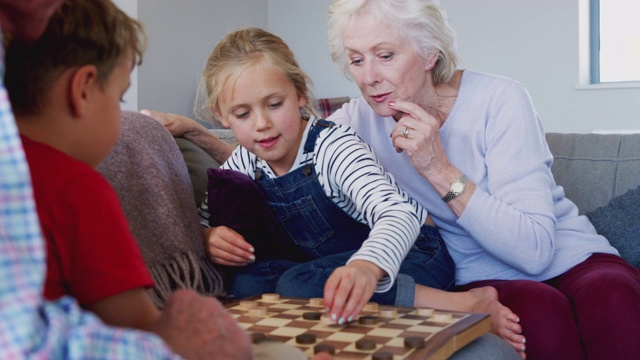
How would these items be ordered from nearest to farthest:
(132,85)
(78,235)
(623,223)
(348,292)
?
(78,235) < (348,292) < (623,223) < (132,85)

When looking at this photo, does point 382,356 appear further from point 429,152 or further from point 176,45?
point 176,45

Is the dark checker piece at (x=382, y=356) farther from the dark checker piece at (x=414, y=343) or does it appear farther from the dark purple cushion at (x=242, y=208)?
the dark purple cushion at (x=242, y=208)

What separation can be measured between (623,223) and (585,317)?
527 mm

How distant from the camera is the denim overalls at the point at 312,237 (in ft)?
6.07

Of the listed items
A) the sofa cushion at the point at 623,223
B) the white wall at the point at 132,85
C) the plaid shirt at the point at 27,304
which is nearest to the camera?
the plaid shirt at the point at 27,304

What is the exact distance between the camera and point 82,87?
33.0 inches

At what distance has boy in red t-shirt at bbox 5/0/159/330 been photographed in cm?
78

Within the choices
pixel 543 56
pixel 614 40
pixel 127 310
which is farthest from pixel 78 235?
pixel 614 40

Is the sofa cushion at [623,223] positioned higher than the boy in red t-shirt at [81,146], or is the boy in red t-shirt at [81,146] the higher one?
the boy in red t-shirt at [81,146]

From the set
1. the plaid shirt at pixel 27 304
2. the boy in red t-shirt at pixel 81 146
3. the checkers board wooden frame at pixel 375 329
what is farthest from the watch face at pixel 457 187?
the plaid shirt at pixel 27 304

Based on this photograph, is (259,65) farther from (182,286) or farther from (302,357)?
(302,357)

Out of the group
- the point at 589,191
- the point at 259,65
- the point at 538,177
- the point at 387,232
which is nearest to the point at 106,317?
the point at 387,232

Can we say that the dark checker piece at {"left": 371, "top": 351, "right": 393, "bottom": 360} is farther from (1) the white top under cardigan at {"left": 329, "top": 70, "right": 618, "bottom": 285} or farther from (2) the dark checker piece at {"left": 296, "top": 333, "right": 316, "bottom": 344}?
(1) the white top under cardigan at {"left": 329, "top": 70, "right": 618, "bottom": 285}

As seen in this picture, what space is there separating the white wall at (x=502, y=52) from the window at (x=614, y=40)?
0.82 ft
